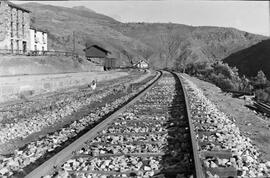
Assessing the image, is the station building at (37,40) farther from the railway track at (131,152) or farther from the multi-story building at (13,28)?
the railway track at (131,152)

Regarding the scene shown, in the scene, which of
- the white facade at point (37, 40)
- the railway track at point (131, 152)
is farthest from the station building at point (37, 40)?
the railway track at point (131, 152)

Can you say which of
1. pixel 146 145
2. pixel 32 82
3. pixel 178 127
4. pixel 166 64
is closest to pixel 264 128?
pixel 178 127

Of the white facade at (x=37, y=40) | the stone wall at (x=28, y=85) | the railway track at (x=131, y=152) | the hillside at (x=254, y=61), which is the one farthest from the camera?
the hillside at (x=254, y=61)

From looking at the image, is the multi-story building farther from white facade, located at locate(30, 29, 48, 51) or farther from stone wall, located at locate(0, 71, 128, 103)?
stone wall, located at locate(0, 71, 128, 103)

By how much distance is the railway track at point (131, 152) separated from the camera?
6.58 meters

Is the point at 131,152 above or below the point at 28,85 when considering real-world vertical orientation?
above

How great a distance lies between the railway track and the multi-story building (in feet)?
162

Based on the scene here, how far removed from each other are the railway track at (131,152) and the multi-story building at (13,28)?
162ft

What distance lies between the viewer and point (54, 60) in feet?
202

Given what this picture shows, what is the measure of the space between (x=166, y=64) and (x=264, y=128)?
182 metres

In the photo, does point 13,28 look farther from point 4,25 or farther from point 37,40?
point 37,40

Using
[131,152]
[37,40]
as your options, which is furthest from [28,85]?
[37,40]

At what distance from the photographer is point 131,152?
25.9 feet

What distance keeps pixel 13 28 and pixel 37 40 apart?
14384 millimetres
